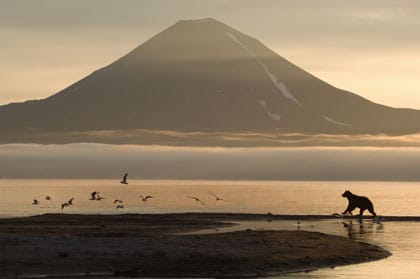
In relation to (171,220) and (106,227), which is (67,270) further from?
(171,220)

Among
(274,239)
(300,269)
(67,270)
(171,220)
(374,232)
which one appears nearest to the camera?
(67,270)

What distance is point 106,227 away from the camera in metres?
74.2

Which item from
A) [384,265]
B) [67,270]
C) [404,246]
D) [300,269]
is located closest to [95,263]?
[67,270]

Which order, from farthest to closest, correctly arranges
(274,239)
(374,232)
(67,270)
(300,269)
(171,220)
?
1. (171,220)
2. (374,232)
3. (274,239)
4. (300,269)
5. (67,270)

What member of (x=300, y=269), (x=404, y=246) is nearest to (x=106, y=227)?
A: (x=404, y=246)

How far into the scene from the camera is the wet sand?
46062mm

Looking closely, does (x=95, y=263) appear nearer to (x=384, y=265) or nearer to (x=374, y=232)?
(x=384, y=265)

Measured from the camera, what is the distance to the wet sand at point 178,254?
4606 cm

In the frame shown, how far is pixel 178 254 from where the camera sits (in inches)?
1973

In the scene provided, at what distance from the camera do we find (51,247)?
50.5 m

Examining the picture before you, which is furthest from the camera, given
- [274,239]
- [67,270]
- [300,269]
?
[274,239]

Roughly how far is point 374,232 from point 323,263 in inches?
881

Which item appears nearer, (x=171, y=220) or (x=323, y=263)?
(x=323, y=263)

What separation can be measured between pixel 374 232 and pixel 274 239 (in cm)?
1532
